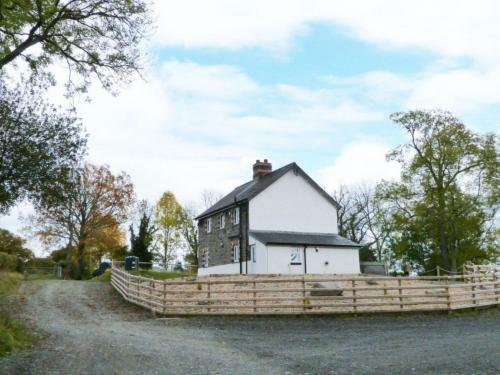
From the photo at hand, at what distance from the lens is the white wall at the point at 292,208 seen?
33.3 meters

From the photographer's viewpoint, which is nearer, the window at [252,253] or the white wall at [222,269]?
the window at [252,253]

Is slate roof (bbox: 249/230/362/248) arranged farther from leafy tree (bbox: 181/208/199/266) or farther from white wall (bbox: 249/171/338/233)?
leafy tree (bbox: 181/208/199/266)

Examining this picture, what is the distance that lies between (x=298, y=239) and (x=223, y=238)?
6.76 m

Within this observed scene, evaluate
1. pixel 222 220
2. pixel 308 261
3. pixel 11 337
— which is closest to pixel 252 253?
pixel 308 261

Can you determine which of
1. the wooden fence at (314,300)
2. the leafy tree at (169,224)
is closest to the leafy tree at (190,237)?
the leafy tree at (169,224)

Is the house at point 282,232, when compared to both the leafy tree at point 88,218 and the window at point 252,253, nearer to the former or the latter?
the window at point 252,253

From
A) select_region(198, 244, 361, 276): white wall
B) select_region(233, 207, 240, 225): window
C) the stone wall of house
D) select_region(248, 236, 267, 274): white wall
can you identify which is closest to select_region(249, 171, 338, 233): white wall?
the stone wall of house

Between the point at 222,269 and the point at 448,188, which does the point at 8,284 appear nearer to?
the point at 222,269

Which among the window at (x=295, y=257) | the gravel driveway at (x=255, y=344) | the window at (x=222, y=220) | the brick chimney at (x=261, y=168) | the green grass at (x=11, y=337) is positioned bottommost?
the gravel driveway at (x=255, y=344)

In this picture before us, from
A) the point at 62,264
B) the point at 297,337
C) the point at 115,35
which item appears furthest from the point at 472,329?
the point at 62,264

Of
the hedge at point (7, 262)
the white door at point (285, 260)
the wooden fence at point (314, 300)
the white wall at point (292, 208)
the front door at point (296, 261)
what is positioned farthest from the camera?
the white wall at point (292, 208)

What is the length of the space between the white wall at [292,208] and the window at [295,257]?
2.56m

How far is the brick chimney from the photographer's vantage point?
38.0 meters

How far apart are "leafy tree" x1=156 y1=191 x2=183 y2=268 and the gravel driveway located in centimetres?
3794
